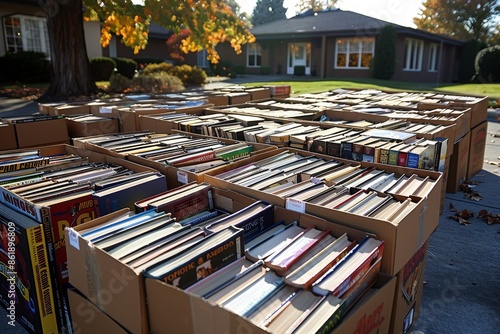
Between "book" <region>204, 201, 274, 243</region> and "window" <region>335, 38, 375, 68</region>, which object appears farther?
"window" <region>335, 38, 375, 68</region>

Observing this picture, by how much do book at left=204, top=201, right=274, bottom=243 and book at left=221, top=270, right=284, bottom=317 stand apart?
15.9 inches

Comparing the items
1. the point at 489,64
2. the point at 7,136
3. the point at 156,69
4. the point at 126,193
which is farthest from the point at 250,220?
the point at 489,64

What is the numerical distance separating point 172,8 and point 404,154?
30.1ft

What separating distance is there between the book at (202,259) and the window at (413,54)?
27687 mm

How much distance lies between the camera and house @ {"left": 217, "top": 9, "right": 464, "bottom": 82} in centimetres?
2594

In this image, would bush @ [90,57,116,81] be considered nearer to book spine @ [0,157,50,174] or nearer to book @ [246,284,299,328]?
book spine @ [0,157,50,174]

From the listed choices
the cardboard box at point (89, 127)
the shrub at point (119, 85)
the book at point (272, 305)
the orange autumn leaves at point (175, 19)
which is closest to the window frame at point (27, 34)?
the shrub at point (119, 85)

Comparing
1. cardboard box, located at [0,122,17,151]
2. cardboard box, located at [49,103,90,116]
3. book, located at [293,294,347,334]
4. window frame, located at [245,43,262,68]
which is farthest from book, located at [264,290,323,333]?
window frame, located at [245,43,262,68]

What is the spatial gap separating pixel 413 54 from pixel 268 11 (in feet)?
164

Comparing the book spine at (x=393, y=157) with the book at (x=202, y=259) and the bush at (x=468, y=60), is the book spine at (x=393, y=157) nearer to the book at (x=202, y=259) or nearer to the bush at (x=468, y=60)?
the book at (x=202, y=259)

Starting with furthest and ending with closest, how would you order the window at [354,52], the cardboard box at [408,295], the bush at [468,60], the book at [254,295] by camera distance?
the bush at [468,60] < the window at [354,52] < the cardboard box at [408,295] < the book at [254,295]

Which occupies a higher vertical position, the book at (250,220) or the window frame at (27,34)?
the window frame at (27,34)

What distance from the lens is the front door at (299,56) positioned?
29141 mm

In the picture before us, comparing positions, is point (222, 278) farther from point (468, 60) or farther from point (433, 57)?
point (468, 60)
